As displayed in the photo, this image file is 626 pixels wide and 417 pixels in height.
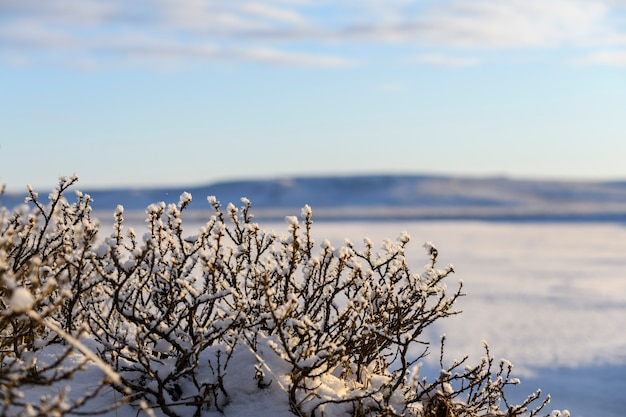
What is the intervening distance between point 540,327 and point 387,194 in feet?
201

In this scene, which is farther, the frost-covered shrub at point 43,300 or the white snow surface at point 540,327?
the white snow surface at point 540,327

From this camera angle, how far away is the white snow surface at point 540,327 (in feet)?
29.4

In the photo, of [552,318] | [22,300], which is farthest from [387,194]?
[22,300]

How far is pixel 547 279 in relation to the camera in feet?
60.8

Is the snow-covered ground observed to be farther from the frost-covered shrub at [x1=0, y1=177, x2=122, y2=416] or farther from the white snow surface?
the frost-covered shrub at [x1=0, y1=177, x2=122, y2=416]

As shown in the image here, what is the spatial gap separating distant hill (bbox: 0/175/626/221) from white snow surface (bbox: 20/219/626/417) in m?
40.6

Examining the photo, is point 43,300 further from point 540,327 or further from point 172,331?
point 540,327

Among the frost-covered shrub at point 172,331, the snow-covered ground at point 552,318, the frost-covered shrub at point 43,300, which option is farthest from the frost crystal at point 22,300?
the snow-covered ground at point 552,318

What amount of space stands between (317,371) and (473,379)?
965mm

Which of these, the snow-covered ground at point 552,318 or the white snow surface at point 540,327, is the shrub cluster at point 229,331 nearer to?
the white snow surface at point 540,327

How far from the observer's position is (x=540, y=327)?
13.2 metres

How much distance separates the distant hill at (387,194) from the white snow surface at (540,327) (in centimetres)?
4063

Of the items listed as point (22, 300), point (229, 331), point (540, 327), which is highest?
point (22, 300)

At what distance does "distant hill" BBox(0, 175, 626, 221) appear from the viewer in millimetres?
66750
